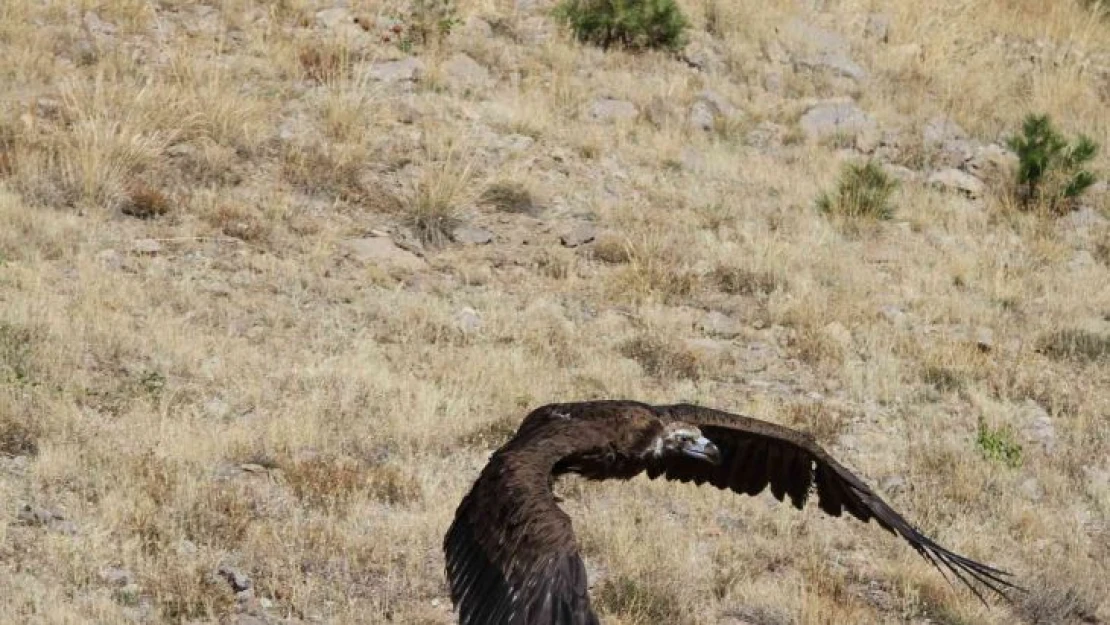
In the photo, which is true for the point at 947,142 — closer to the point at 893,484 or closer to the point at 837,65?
the point at 837,65

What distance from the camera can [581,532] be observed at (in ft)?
27.7

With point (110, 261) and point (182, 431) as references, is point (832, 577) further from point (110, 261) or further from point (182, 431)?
point (110, 261)

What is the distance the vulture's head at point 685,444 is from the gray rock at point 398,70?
27.6 ft

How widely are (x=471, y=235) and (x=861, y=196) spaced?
132 inches

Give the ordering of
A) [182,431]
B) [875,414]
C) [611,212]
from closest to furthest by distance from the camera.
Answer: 1. [182,431]
2. [875,414]
3. [611,212]

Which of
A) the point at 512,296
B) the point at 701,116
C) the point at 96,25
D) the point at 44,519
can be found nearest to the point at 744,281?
the point at 512,296

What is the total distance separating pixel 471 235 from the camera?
12688mm

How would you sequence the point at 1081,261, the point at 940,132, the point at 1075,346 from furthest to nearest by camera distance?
the point at 940,132, the point at 1081,261, the point at 1075,346

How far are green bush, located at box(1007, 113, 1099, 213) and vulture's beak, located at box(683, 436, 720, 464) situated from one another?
8.24 meters

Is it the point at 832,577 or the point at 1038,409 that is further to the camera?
the point at 1038,409

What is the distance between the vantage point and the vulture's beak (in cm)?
699

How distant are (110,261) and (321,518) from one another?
3701 mm

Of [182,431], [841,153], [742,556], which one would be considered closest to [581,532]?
[742,556]

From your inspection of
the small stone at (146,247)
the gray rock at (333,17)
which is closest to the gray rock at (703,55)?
the gray rock at (333,17)
